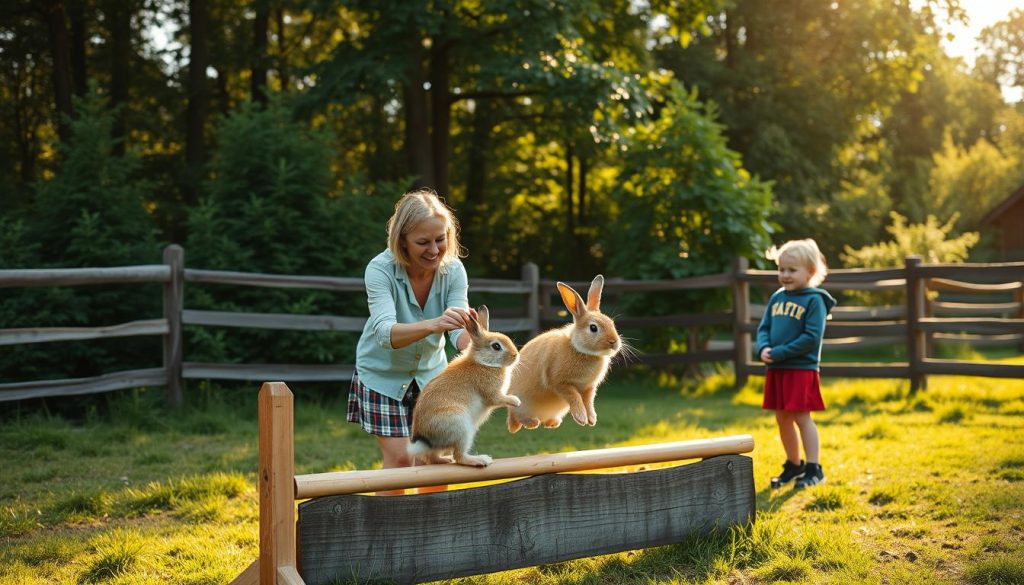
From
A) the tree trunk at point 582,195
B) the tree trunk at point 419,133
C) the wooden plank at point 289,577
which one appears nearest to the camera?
the wooden plank at point 289,577

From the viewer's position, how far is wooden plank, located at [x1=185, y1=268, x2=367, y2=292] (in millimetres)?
9305

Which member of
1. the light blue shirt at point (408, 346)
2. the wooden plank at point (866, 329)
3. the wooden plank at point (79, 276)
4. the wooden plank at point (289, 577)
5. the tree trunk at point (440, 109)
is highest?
the tree trunk at point (440, 109)

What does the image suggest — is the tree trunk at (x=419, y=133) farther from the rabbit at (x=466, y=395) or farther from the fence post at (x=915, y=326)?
the rabbit at (x=466, y=395)

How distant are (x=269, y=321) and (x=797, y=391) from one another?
18.5 ft

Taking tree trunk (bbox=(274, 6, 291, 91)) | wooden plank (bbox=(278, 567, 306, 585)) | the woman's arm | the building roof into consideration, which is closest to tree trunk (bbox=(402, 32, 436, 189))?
tree trunk (bbox=(274, 6, 291, 91))

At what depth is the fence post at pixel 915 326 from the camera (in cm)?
1027

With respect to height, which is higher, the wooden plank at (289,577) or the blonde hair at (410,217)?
the blonde hair at (410,217)

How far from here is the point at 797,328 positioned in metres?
6.32

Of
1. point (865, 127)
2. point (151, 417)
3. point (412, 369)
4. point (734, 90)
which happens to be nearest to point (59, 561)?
point (412, 369)

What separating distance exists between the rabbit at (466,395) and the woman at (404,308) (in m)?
0.45

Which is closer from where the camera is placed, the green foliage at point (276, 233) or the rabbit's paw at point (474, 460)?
the rabbit's paw at point (474, 460)

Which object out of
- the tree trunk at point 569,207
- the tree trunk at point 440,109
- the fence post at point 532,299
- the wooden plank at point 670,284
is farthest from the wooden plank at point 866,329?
the tree trunk at point 569,207

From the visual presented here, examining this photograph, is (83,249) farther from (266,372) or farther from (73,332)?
(266,372)

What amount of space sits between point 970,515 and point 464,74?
49.5 ft
